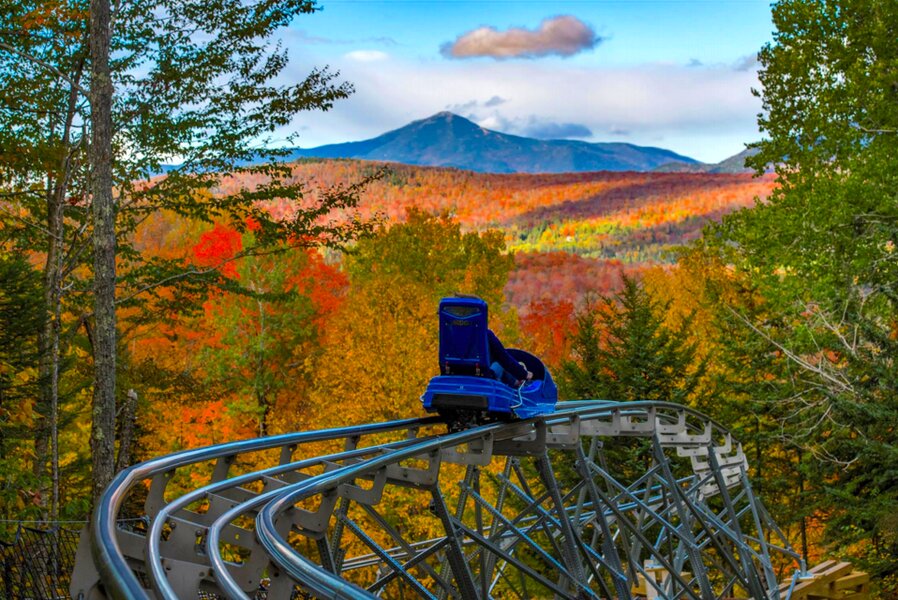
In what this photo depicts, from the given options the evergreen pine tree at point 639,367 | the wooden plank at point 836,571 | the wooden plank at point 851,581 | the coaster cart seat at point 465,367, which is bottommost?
the wooden plank at point 851,581

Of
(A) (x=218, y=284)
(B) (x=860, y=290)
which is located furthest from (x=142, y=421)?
(B) (x=860, y=290)

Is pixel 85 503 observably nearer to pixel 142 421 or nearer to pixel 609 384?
pixel 609 384

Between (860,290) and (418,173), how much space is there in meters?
90.7

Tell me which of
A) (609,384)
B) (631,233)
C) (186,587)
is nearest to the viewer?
(186,587)

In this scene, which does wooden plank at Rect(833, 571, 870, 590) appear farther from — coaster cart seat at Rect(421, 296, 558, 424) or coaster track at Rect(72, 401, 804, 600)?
coaster cart seat at Rect(421, 296, 558, 424)

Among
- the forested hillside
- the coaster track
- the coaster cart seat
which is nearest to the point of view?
the coaster track

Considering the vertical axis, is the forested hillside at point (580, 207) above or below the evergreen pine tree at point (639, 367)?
above

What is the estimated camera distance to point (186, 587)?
557cm

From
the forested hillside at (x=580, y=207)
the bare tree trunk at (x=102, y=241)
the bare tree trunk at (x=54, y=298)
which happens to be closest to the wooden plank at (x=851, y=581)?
the bare tree trunk at (x=102, y=241)

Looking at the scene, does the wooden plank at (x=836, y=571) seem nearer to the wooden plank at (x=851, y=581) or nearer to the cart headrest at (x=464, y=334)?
the wooden plank at (x=851, y=581)

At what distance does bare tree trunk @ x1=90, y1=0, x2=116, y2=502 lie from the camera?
1239cm

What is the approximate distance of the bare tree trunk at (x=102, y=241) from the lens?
40.7 ft

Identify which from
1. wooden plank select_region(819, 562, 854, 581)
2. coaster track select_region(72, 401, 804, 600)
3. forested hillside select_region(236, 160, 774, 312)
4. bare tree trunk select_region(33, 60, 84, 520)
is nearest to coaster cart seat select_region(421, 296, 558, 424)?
coaster track select_region(72, 401, 804, 600)

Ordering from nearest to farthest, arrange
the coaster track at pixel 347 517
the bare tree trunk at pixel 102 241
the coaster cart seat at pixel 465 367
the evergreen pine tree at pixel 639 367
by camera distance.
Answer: the coaster track at pixel 347 517
the coaster cart seat at pixel 465 367
the bare tree trunk at pixel 102 241
the evergreen pine tree at pixel 639 367
